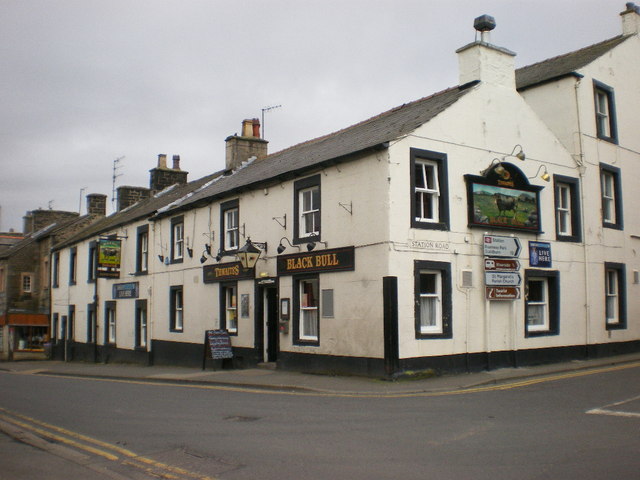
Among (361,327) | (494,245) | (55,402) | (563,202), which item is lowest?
(55,402)

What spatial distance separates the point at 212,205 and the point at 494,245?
34.0 ft

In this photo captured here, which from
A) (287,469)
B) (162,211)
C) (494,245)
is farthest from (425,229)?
(162,211)

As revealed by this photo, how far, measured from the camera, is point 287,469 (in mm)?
6965

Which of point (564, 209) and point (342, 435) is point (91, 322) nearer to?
point (564, 209)

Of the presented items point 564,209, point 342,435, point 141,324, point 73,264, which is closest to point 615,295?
point 564,209

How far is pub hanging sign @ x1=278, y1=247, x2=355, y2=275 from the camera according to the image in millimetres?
15821

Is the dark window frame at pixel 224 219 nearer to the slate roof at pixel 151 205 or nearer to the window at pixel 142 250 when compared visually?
the slate roof at pixel 151 205

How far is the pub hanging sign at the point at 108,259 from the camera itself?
28203mm

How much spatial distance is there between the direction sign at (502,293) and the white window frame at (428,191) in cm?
236

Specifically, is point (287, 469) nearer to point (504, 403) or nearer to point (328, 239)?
point (504, 403)

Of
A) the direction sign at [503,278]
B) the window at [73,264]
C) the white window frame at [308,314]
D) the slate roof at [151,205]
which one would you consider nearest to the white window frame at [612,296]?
the direction sign at [503,278]

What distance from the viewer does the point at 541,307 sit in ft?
59.1

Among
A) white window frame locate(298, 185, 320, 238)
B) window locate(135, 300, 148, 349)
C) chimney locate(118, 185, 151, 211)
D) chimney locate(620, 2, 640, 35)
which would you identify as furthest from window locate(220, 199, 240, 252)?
chimney locate(118, 185, 151, 211)

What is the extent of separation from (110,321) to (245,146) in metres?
11.0
